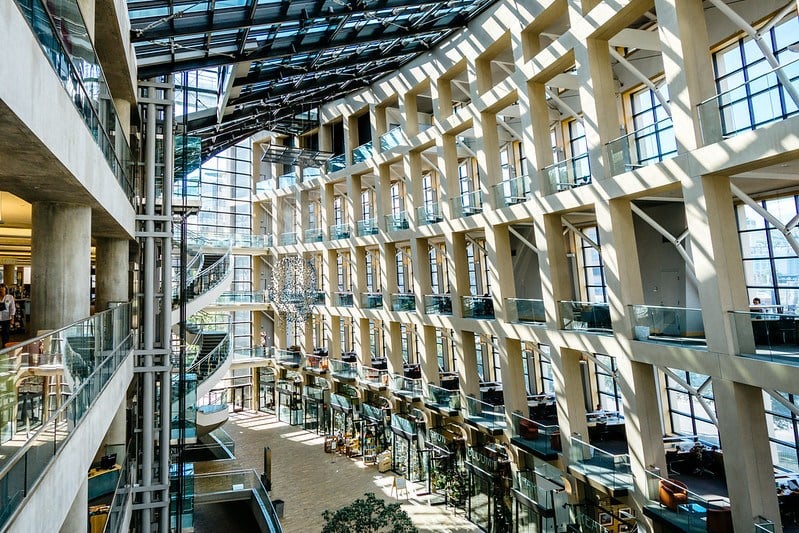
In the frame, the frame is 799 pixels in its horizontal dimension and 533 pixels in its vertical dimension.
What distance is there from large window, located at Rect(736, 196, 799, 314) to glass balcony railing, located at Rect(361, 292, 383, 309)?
48.5ft

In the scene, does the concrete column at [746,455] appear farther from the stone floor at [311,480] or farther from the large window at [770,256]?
the stone floor at [311,480]

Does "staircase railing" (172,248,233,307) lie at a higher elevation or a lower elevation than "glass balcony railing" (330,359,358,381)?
higher

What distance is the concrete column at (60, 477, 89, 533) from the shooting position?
6965 mm

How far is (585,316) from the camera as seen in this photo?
532 inches

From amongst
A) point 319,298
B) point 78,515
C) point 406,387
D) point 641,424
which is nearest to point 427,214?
point 406,387

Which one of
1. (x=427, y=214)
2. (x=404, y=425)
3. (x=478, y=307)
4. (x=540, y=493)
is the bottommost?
(x=540, y=493)

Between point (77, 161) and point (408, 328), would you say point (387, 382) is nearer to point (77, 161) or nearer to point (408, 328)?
point (408, 328)

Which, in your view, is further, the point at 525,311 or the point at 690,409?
the point at 690,409

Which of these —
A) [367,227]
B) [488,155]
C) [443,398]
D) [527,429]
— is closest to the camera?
[527,429]

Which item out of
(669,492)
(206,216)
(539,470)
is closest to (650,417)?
(669,492)

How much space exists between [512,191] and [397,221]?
23.9 feet

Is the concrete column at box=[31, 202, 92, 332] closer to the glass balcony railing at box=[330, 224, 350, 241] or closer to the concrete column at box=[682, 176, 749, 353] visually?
the concrete column at box=[682, 176, 749, 353]

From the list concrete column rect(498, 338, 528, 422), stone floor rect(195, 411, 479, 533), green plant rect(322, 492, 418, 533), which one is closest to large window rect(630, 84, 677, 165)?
concrete column rect(498, 338, 528, 422)

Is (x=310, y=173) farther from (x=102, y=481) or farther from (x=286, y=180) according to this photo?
(x=102, y=481)
